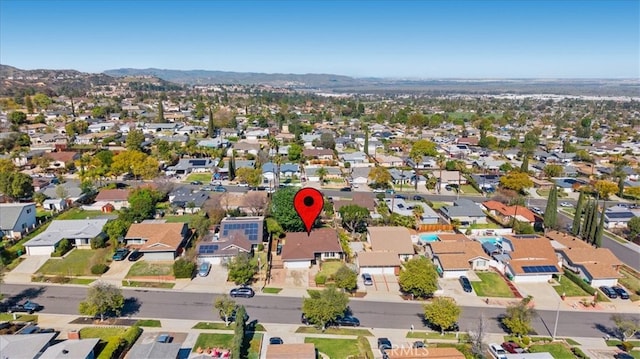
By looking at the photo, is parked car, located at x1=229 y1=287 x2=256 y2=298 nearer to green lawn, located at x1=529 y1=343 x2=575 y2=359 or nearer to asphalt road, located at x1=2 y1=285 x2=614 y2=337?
asphalt road, located at x1=2 y1=285 x2=614 y2=337

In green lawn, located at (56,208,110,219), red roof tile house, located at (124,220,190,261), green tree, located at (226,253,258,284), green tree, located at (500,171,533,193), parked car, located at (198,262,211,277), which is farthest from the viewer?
green tree, located at (500,171,533,193)

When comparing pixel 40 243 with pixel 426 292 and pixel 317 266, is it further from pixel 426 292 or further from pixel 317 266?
pixel 426 292

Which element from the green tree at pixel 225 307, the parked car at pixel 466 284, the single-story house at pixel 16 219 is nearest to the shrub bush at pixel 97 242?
the single-story house at pixel 16 219

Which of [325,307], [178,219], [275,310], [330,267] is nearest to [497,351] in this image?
[325,307]

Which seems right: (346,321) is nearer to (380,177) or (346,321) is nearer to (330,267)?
(330,267)

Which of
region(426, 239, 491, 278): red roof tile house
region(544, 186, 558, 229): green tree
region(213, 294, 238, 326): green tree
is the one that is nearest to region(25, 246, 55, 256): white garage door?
region(213, 294, 238, 326): green tree

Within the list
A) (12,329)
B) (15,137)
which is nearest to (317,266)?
(12,329)
